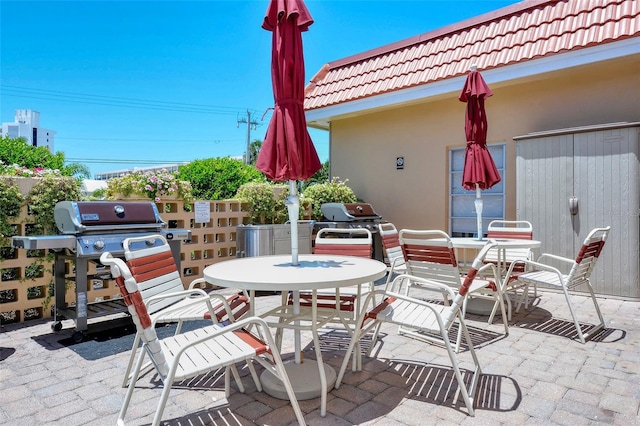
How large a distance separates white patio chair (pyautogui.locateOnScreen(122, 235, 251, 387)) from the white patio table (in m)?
0.20

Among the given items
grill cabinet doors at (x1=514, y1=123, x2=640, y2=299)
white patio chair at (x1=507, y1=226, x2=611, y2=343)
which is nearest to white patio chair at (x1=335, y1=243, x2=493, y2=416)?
white patio chair at (x1=507, y1=226, x2=611, y2=343)

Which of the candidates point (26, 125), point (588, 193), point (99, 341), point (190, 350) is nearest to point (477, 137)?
point (588, 193)

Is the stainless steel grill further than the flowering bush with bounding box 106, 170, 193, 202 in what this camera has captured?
No

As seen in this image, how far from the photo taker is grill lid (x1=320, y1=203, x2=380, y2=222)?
6.44m

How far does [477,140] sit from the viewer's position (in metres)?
4.84

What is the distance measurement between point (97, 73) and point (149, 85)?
6806mm

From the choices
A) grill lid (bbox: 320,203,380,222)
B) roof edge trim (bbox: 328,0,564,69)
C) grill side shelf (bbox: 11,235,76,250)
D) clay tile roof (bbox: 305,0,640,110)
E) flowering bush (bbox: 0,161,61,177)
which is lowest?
grill side shelf (bbox: 11,235,76,250)

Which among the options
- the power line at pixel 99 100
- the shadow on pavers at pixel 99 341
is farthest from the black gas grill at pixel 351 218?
the power line at pixel 99 100

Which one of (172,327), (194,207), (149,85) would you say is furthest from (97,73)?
(172,327)

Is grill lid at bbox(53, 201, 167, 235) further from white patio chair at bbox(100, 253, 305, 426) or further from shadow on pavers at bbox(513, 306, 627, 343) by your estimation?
shadow on pavers at bbox(513, 306, 627, 343)

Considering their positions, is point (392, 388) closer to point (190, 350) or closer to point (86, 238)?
point (190, 350)

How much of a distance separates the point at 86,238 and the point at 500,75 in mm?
5838

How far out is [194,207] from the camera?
5.73 meters

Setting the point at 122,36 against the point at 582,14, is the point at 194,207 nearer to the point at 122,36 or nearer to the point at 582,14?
the point at 582,14
